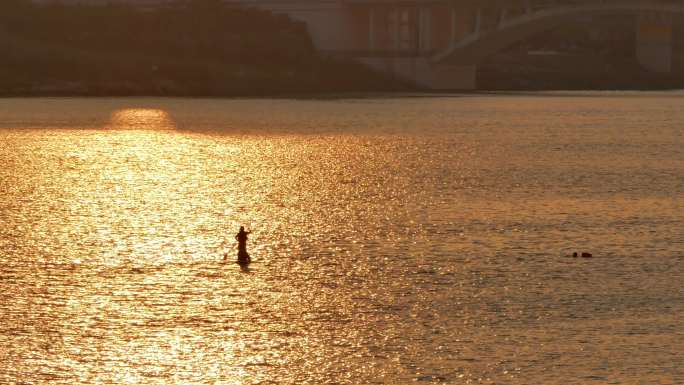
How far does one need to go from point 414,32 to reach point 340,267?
116140mm

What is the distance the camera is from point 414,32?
466ft

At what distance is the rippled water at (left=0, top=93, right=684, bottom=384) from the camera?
782 inches

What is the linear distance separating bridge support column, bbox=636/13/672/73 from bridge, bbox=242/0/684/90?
2047cm

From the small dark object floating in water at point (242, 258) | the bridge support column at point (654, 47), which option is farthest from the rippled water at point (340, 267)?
the bridge support column at point (654, 47)

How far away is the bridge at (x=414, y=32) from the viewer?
13312 centimetres

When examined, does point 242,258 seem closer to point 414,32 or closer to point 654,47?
point 414,32

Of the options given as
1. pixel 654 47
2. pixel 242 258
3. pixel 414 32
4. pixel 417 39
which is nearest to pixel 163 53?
pixel 417 39

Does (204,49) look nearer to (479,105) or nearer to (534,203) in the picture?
(479,105)

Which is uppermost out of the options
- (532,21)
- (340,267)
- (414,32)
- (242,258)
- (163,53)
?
(532,21)

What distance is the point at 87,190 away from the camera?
42812 mm

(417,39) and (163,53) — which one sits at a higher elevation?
(417,39)

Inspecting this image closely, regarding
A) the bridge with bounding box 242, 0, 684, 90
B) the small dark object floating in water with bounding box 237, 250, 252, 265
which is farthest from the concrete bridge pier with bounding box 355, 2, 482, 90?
the small dark object floating in water with bounding box 237, 250, 252, 265

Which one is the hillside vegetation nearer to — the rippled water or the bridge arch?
the bridge arch

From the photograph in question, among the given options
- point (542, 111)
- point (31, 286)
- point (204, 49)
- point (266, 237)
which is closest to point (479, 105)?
point (542, 111)
